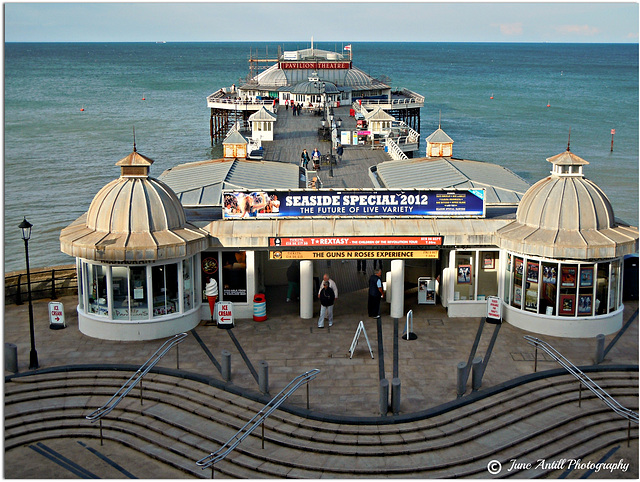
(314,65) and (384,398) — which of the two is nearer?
(384,398)

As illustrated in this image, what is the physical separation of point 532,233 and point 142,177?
33.8 ft

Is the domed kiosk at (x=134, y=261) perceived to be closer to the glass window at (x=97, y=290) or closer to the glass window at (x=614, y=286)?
the glass window at (x=97, y=290)

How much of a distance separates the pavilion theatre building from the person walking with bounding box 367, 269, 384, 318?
0.47 meters

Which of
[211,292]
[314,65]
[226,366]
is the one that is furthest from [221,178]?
[314,65]

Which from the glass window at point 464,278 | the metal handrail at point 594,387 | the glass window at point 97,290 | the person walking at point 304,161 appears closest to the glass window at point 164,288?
the glass window at point 97,290

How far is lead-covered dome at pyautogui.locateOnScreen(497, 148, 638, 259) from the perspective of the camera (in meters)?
19.8

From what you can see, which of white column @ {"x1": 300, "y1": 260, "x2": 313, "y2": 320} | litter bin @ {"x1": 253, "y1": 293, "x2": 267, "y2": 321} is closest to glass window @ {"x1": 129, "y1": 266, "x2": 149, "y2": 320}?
litter bin @ {"x1": 253, "y1": 293, "x2": 267, "y2": 321}

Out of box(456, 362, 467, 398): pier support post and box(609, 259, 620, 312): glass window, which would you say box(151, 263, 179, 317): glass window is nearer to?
box(456, 362, 467, 398): pier support post

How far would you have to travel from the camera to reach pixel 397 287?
2173 centimetres

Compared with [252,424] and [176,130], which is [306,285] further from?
[176,130]

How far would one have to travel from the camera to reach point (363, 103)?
6512 cm

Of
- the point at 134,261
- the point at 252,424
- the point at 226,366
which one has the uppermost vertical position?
the point at 134,261

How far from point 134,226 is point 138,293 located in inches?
67.8

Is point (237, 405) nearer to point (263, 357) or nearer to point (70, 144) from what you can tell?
point (263, 357)
